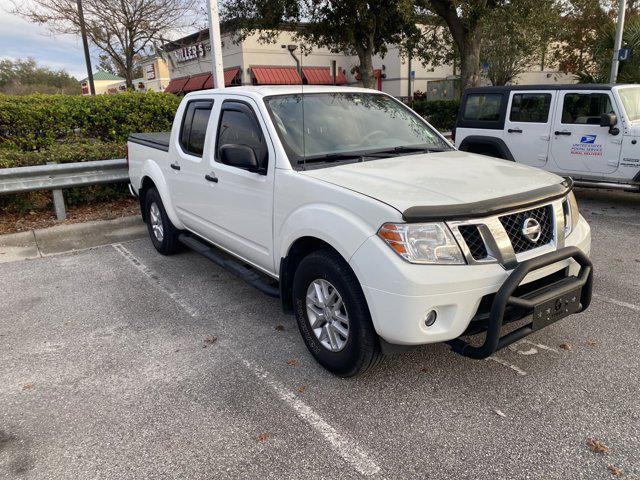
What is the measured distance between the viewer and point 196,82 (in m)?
35.3

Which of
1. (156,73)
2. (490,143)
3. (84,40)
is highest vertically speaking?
(156,73)

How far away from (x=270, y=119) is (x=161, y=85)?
47.2 metres

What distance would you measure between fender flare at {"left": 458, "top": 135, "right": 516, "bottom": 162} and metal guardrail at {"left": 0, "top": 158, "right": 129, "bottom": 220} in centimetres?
591

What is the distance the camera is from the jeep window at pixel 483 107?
8.86 meters

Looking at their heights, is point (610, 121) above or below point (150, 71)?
below

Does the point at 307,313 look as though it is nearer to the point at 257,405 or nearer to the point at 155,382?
the point at 257,405

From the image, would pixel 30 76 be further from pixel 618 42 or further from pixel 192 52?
pixel 618 42

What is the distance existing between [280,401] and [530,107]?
7.22 m

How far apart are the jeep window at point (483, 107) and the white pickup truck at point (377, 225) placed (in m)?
4.95

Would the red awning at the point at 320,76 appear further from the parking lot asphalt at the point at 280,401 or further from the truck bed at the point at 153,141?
the parking lot asphalt at the point at 280,401

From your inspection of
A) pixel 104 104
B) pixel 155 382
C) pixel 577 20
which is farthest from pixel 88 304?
pixel 577 20

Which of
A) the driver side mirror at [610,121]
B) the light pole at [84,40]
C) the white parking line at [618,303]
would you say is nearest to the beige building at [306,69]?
the light pole at [84,40]

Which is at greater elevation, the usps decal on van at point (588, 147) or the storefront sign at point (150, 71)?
the storefront sign at point (150, 71)

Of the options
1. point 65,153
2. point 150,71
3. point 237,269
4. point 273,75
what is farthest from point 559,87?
point 150,71
